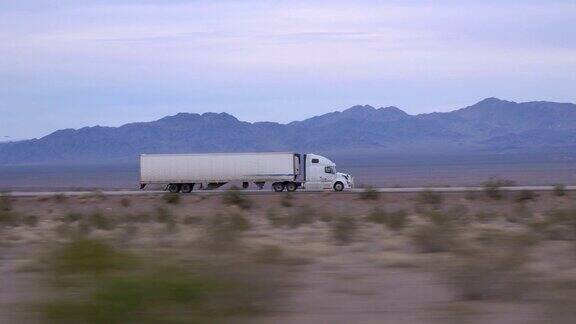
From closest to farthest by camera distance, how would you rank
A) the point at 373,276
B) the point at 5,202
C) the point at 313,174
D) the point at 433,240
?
1. the point at 373,276
2. the point at 433,240
3. the point at 5,202
4. the point at 313,174

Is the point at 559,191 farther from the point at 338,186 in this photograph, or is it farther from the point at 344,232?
the point at 344,232

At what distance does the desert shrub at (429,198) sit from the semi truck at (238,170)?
17.1m

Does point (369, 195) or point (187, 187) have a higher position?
point (187, 187)

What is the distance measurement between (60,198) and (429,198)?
24990 mm

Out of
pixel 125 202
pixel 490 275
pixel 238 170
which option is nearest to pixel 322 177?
pixel 238 170

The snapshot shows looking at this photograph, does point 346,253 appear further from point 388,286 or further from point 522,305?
point 522,305

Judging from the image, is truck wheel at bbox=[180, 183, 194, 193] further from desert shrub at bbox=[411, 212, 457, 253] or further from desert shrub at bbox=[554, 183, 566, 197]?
desert shrub at bbox=[411, 212, 457, 253]

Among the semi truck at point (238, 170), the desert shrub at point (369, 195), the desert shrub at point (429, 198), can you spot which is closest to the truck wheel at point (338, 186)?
the semi truck at point (238, 170)

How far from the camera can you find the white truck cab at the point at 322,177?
67125 mm

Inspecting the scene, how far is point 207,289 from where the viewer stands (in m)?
10.2

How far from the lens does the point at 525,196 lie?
51625mm

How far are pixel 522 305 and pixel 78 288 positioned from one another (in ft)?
17.8

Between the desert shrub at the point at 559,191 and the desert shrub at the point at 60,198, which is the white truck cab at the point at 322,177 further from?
the desert shrub at the point at 60,198

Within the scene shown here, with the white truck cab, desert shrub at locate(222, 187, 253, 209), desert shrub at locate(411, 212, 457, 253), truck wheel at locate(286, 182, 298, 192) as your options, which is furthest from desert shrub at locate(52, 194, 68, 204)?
desert shrub at locate(411, 212, 457, 253)
